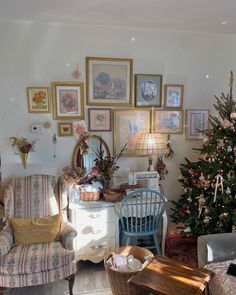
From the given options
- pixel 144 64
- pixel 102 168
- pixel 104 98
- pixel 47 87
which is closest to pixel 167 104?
pixel 144 64

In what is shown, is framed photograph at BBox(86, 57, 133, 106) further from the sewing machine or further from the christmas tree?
the christmas tree

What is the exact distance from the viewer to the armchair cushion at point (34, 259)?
201cm

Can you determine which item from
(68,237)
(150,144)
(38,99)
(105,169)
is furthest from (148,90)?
(68,237)

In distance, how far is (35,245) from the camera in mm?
2252

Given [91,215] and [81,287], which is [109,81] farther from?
[81,287]

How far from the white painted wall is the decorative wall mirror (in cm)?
8

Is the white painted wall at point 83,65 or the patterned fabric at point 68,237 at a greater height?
the white painted wall at point 83,65

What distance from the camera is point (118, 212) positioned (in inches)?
102

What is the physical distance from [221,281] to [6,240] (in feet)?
5.47

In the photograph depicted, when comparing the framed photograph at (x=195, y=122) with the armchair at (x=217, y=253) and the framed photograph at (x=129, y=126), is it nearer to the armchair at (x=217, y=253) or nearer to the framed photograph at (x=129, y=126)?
the framed photograph at (x=129, y=126)

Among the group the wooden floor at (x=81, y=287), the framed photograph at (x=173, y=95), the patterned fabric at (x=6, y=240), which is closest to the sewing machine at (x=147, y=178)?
the framed photograph at (x=173, y=95)

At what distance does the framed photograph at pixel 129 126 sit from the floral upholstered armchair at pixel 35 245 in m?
0.81

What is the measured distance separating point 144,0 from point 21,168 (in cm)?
199

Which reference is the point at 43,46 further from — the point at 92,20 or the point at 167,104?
the point at 167,104
